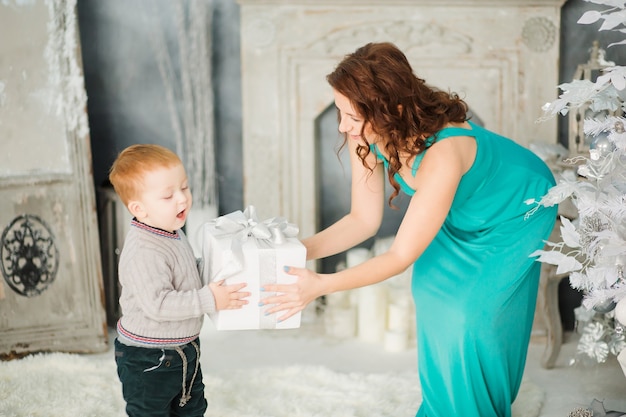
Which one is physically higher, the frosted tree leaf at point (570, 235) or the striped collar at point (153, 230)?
the striped collar at point (153, 230)

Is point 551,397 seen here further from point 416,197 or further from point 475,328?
point 416,197

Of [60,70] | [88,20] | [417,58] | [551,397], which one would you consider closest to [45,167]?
[60,70]

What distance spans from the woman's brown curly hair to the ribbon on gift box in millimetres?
362

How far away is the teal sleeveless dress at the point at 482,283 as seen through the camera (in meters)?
2.14

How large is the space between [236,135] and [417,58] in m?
0.98

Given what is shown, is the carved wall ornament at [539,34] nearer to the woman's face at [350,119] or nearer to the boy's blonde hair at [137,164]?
the woman's face at [350,119]

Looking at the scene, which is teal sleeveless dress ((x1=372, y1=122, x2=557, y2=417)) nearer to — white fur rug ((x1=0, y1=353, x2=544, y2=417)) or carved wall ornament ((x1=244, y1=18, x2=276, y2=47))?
white fur rug ((x1=0, y1=353, x2=544, y2=417))

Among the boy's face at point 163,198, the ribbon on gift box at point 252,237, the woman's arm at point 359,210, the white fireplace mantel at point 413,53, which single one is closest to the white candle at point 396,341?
the white fireplace mantel at point 413,53

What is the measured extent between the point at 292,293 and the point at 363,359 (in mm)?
1564

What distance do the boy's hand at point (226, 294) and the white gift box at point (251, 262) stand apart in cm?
1

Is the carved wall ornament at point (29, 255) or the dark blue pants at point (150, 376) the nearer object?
the dark blue pants at point (150, 376)

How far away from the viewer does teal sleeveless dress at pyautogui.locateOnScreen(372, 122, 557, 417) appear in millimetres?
2143

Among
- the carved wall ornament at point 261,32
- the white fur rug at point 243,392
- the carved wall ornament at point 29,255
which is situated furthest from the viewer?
the carved wall ornament at point 261,32

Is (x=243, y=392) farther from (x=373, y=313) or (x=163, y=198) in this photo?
(x=163, y=198)
